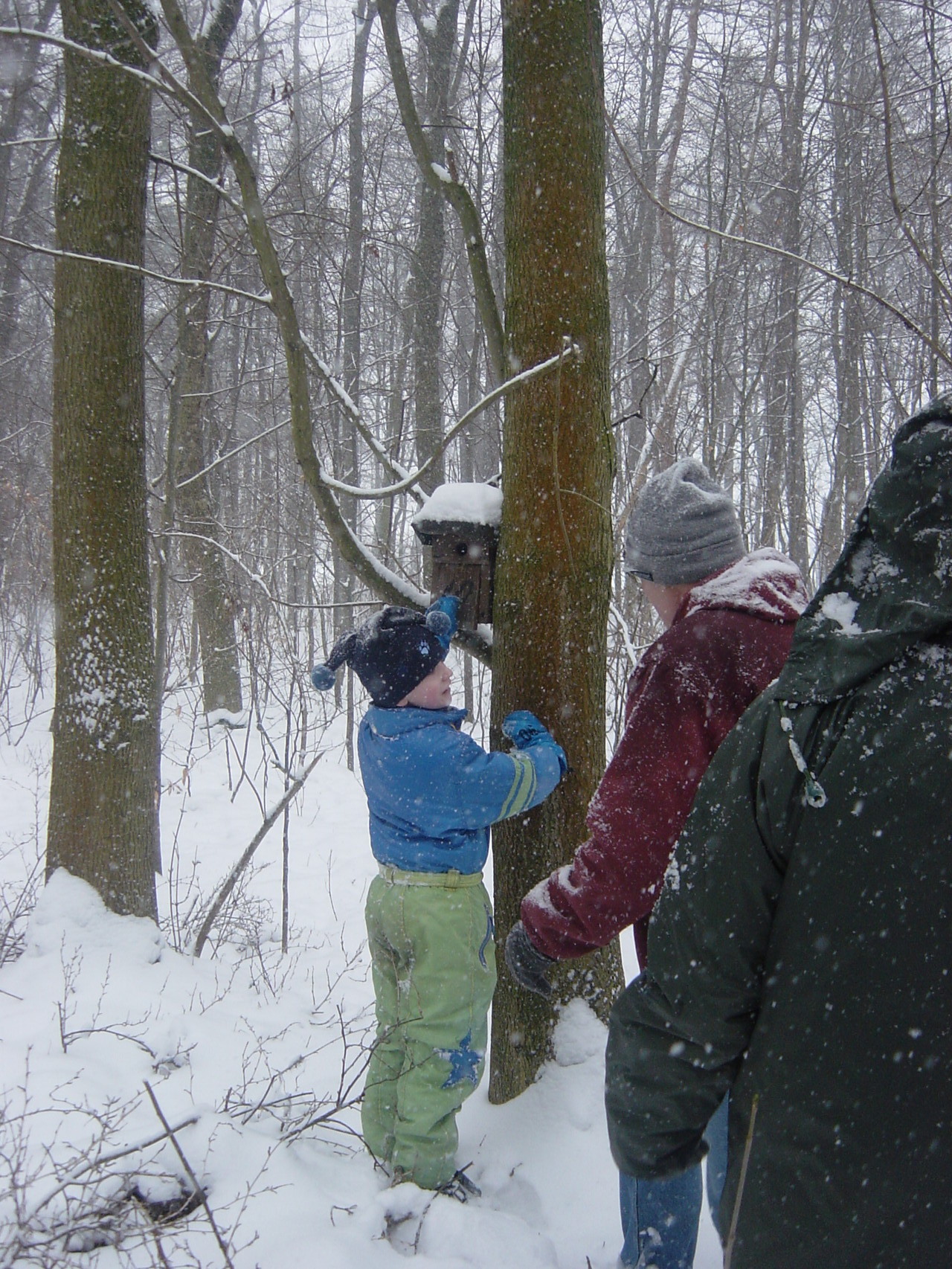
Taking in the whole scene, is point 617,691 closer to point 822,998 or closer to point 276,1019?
point 276,1019

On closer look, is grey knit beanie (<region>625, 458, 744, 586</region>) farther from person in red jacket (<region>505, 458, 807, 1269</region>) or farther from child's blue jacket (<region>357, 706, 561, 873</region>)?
child's blue jacket (<region>357, 706, 561, 873</region>)

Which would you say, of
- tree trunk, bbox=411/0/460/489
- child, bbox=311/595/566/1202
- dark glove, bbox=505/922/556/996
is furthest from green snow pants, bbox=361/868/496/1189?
tree trunk, bbox=411/0/460/489

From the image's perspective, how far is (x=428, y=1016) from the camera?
87.9 inches

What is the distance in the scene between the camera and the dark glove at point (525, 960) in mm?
1866

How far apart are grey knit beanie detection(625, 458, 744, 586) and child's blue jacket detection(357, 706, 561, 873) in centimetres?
68

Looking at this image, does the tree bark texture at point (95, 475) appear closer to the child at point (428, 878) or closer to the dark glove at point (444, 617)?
the child at point (428, 878)

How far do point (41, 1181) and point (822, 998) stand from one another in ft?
6.61

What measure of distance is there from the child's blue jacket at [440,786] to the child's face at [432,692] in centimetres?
3

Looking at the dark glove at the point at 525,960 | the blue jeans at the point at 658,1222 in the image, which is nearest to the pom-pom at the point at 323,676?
the dark glove at the point at 525,960

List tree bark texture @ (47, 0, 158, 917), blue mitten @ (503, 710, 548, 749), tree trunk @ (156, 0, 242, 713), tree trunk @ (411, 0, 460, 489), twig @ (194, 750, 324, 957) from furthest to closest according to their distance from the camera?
tree trunk @ (411, 0, 460, 489)
tree trunk @ (156, 0, 242, 713)
twig @ (194, 750, 324, 957)
tree bark texture @ (47, 0, 158, 917)
blue mitten @ (503, 710, 548, 749)

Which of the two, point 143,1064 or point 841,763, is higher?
point 841,763

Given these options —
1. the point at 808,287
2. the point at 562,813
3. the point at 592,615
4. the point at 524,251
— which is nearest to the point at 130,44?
the point at 524,251

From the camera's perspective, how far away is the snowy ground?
187 cm

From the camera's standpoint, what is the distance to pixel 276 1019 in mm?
3566
